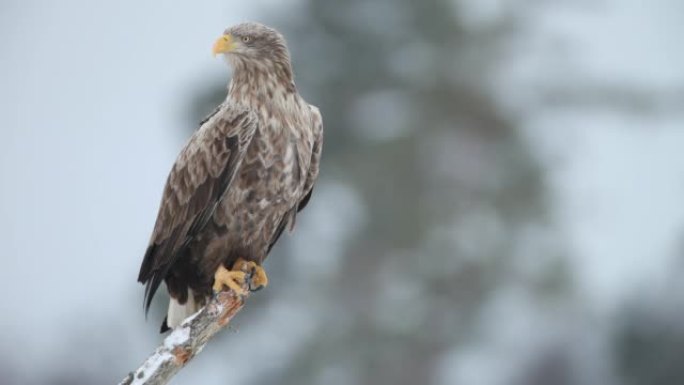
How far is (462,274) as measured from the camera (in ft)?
93.8

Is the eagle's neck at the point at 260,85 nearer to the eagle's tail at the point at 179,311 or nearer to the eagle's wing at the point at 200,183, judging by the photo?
the eagle's wing at the point at 200,183

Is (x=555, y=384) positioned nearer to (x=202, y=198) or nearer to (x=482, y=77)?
(x=482, y=77)

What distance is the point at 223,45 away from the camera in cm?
1000

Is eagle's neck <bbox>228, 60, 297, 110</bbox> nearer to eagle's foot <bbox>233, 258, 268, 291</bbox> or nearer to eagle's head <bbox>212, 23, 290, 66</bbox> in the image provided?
eagle's head <bbox>212, 23, 290, 66</bbox>

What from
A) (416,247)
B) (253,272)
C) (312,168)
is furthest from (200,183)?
(416,247)

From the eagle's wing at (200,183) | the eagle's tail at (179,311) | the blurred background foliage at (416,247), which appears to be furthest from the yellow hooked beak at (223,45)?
the blurred background foliage at (416,247)

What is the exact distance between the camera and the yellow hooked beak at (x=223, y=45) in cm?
994

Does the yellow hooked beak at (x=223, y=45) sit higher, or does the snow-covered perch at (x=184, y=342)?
the yellow hooked beak at (x=223, y=45)

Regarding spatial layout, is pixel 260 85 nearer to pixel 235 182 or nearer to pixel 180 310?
pixel 235 182

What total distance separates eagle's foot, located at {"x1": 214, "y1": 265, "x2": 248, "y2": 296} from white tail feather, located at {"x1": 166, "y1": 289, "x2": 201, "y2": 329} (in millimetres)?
257

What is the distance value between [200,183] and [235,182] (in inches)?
6.9

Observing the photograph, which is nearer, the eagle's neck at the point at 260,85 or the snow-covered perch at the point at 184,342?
the snow-covered perch at the point at 184,342

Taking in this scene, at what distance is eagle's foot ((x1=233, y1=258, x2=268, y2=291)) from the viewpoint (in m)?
9.88

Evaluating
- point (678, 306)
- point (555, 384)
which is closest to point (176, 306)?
point (678, 306)
